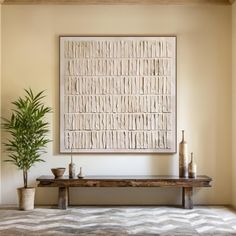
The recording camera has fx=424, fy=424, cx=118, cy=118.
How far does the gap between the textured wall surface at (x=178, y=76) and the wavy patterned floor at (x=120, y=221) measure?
1.39 feet

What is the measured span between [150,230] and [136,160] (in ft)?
5.64

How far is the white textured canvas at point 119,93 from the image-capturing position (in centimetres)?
626

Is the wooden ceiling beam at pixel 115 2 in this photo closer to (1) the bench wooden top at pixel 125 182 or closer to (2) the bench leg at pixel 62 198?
(1) the bench wooden top at pixel 125 182

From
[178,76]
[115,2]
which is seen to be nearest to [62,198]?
[178,76]

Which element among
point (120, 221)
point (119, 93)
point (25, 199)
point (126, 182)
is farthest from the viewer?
point (119, 93)

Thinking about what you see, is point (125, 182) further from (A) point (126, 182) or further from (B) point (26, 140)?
(B) point (26, 140)

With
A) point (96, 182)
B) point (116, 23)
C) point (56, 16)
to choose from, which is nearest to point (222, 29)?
point (116, 23)

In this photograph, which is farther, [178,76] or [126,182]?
[178,76]

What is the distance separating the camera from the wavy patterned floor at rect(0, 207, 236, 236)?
4621mm

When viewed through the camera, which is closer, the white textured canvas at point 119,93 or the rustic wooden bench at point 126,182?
the rustic wooden bench at point 126,182

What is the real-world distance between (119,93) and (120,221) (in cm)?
199

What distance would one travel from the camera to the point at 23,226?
486 cm

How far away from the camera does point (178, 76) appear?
6.30 m

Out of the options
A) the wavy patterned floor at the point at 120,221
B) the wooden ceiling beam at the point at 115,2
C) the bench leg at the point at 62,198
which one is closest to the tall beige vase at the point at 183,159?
the wavy patterned floor at the point at 120,221
